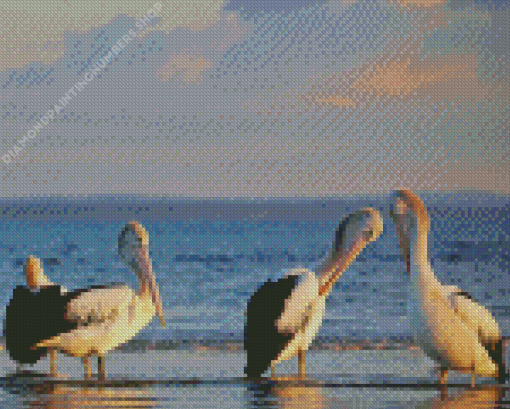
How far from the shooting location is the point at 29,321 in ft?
32.2

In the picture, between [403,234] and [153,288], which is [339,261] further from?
[153,288]

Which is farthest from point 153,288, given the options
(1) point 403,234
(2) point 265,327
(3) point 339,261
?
(1) point 403,234

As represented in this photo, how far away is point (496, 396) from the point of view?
27.3ft

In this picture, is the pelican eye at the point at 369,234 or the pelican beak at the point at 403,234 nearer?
the pelican beak at the point at 403,234

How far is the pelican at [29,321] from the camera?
976 centimetres

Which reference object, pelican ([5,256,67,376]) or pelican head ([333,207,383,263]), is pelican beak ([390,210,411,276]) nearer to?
pelican head ([333,207,383,263])

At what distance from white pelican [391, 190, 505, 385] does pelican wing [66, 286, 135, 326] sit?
2.80 metres

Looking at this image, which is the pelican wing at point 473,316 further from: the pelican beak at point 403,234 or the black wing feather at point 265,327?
the black wing feather at point 265,327

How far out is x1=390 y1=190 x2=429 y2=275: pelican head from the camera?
31.2 feet

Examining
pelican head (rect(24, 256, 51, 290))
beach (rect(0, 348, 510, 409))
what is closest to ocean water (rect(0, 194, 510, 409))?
beach (rect(0, 348, 510, 409))

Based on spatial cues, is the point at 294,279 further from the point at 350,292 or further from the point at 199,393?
the point at 350,292

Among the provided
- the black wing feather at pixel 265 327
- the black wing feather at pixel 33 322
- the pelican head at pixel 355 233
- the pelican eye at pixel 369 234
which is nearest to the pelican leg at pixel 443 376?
the black wing feather at pixel 265 327

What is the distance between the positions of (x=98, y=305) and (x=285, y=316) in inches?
72.1

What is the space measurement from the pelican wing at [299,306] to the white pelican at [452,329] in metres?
0.94
